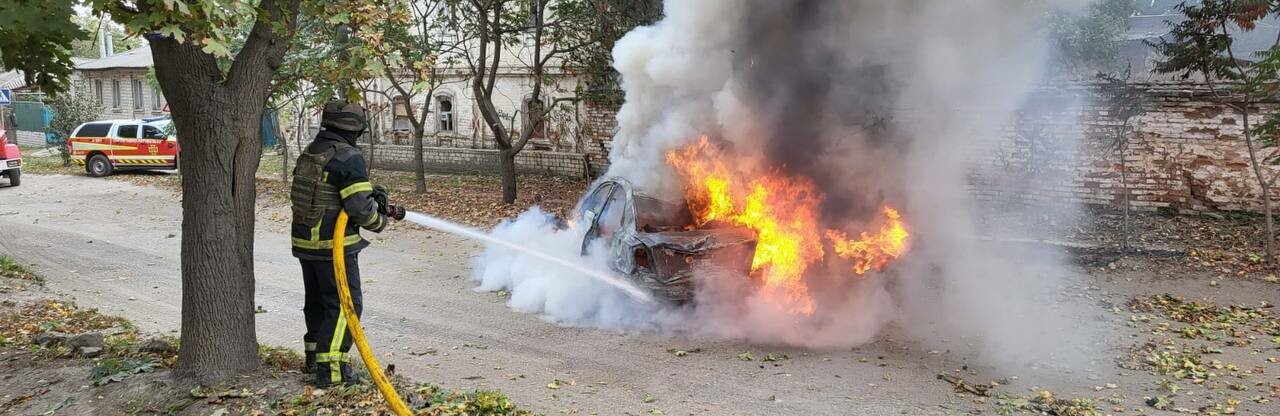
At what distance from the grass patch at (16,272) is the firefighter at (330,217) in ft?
19.3

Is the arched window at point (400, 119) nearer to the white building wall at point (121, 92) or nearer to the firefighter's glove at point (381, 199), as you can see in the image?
the white building wall at point (121, 92)

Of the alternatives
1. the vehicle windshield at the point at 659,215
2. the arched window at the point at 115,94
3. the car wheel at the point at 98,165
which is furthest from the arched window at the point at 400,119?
the arched window at the point at 115,94

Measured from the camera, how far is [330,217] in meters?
5.08

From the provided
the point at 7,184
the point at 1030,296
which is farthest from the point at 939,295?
the point at 7,184

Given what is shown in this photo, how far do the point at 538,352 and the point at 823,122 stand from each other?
12.6ft

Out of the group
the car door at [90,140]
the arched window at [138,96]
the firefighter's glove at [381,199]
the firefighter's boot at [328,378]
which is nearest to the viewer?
the firefighter's boot at [328,378]

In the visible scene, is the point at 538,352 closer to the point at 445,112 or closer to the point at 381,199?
the point at 381,199

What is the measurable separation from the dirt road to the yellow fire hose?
1024 millimetres

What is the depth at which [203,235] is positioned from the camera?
15.5 ft

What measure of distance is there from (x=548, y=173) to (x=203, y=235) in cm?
1534

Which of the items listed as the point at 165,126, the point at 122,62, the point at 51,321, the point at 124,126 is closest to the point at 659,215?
the point at 51,321

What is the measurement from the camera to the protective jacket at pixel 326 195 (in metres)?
5.02

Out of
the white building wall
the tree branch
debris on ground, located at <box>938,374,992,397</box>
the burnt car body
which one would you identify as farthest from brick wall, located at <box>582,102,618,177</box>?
the white building wall

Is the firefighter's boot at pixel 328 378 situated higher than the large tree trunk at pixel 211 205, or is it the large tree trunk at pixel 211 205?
the large tree trunk at pixel 211 205
